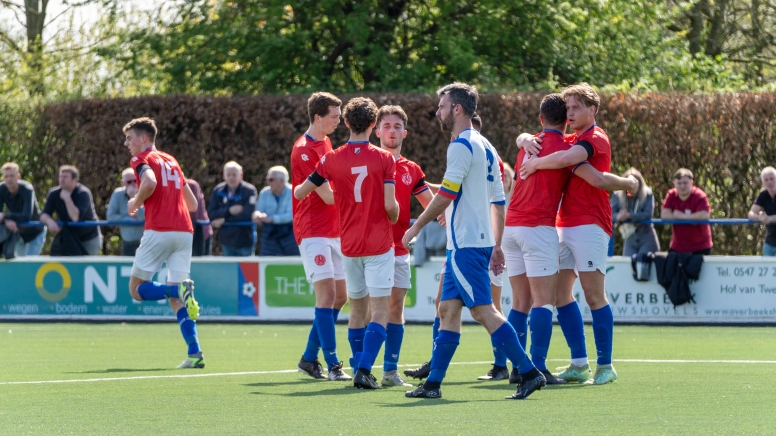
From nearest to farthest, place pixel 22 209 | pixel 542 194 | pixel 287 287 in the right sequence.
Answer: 1. pixel 542 194
2. pixel 287 287
3. pixel 22 209

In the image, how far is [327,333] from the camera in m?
8.98

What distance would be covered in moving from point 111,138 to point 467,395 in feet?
48.6

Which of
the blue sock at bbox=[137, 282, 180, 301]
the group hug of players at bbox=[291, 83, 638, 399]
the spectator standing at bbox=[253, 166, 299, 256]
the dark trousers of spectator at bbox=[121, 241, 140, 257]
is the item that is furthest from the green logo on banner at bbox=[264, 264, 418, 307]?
the group hug of players at bbox=[291, 83, 638, 399]

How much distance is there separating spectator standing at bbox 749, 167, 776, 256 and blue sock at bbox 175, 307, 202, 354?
8.52 meters

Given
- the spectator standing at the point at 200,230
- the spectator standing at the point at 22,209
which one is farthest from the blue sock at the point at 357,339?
the spectator standing at the point at 22,209

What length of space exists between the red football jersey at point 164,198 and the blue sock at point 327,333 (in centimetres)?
203

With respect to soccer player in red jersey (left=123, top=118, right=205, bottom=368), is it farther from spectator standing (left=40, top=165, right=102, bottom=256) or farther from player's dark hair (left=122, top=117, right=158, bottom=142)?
spectator standing (left=40, top=165, right=102, bottom=256)

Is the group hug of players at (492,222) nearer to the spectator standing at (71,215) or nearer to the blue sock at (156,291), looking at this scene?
the blue sock at (156,291)

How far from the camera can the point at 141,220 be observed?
17.8 meters

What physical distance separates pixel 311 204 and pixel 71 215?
984 centimetres

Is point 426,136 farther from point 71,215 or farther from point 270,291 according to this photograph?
point 71,215

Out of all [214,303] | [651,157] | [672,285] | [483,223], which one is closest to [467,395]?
[483,223]

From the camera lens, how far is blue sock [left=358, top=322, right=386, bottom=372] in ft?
26.6

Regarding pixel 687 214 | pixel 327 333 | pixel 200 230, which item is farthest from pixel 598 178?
pixel 200 230
